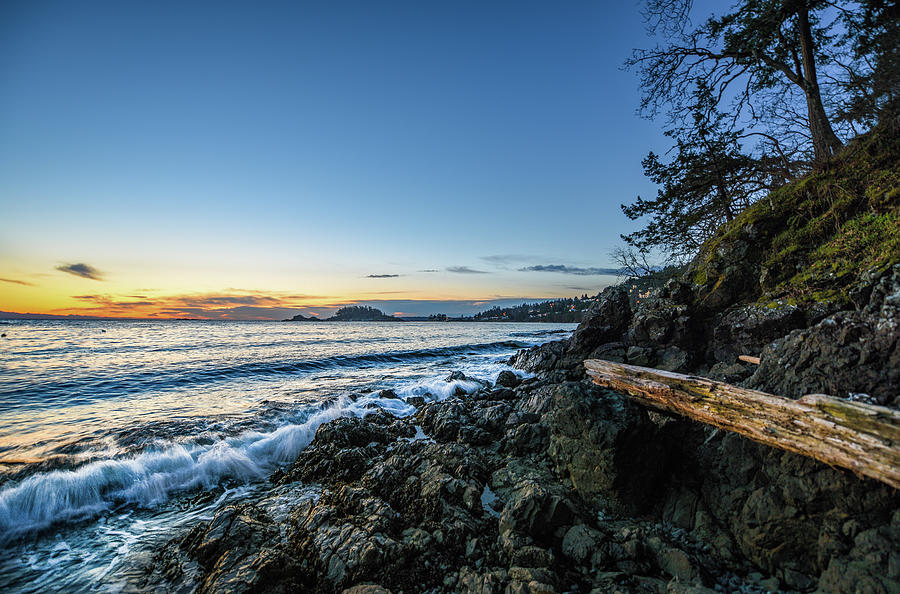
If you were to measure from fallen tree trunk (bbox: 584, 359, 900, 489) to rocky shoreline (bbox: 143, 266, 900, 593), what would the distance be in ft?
1.16

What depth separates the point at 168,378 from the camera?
60.1 ft

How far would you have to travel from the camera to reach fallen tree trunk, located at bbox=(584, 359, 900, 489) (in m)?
3.21

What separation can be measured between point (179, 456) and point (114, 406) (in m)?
8.08

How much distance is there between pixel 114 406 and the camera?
1288 centimetres

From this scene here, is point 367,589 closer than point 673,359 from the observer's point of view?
Yes

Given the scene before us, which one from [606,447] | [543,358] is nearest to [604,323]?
[543,358]

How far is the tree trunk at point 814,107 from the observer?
1105cm

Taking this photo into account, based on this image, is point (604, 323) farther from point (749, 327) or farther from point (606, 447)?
point (606, 447)

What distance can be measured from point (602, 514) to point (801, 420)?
2.67 meters

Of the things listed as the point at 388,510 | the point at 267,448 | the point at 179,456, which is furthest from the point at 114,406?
the point at 388,510

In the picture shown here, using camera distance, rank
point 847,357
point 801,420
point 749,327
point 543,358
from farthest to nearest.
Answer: point 543,358 → point 749,327 → point 847,357 → point 801,420

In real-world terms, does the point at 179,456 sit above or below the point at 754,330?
below

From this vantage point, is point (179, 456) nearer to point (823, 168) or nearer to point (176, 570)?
point (176, 570)

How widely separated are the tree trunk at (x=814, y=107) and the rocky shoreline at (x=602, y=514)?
7.87 meters
